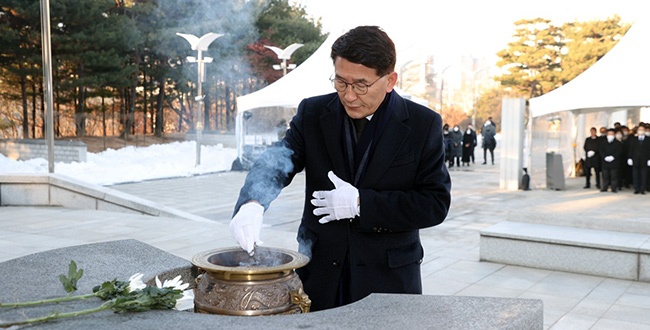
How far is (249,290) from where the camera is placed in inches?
77.1

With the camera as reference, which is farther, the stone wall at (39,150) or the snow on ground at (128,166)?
the stone wall at (39,150)

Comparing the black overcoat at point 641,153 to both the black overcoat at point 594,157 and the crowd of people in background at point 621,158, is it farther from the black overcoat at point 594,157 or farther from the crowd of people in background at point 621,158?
the black overcoat at point 594,157

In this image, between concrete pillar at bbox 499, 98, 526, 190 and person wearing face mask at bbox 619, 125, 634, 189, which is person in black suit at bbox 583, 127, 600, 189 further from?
concrete pillar at bbox 499, 98, 526, 190

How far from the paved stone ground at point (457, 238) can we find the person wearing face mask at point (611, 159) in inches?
34.6

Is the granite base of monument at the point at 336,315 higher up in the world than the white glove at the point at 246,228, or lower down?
lower down

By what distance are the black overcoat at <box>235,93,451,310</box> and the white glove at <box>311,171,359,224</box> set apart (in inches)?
1.4

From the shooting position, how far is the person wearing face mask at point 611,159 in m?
13.3

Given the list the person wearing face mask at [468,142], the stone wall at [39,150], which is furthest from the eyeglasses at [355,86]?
the stone wall at [39,150]

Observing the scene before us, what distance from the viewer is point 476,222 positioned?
375 inches

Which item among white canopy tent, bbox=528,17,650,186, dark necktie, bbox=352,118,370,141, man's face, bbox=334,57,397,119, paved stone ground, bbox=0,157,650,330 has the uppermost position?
white canopy tent, bbox=528,17,650,186

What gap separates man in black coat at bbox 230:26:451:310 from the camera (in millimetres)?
2107

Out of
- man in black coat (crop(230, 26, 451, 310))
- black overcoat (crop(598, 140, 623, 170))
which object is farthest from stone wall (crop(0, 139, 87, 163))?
man in black coat (crop(230, 26, 451, 310))

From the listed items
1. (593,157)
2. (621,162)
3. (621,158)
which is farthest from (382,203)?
(593,157)

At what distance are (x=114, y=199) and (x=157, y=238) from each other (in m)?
2.19
